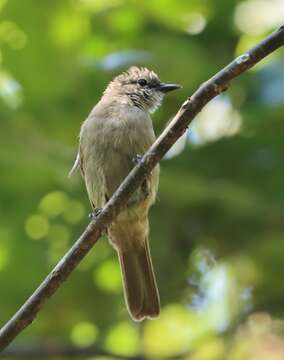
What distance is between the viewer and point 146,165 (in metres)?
3.22

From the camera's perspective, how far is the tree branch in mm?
3072

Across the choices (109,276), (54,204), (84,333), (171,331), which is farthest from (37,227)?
(171,331)

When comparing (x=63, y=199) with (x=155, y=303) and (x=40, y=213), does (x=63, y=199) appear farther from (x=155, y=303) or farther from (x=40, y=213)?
(x=155, y=303)

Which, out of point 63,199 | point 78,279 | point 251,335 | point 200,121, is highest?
point 200,121

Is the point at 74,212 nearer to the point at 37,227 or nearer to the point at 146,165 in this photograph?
the point at 37,227

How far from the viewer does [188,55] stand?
16.9 feet

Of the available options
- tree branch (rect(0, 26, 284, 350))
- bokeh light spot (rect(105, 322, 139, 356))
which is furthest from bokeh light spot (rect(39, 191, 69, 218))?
tree branch (rect(0, 26, 284, 350))

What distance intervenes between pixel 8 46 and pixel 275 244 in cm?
199

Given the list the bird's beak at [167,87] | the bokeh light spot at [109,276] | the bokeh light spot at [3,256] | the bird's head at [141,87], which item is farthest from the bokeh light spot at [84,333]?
the bird's beak at [167,87]

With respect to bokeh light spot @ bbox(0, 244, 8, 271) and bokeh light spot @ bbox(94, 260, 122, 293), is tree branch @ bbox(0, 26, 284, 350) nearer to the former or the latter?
bokeh light spot @ bbox(0, 244, 8, 271)

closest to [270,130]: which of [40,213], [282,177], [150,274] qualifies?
[282,177]

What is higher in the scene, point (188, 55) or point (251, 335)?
point (188, 55)

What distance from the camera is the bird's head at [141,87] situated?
5.43 m

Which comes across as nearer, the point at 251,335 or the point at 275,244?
the point at 275,244
